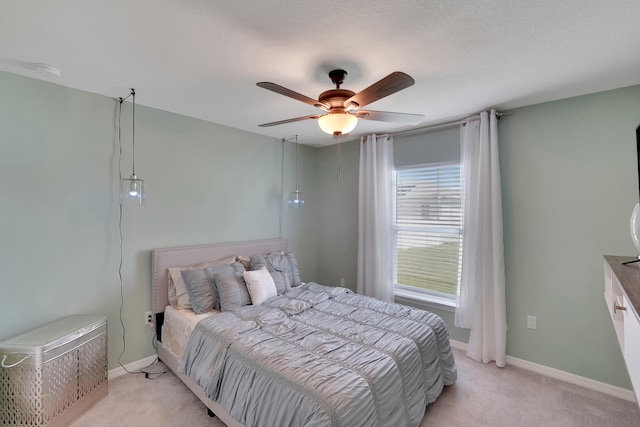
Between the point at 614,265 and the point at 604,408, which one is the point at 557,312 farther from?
the point at 614,265

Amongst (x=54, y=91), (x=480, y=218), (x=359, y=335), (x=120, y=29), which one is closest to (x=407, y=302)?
(x=480, y=218)

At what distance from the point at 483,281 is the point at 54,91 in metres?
4.20

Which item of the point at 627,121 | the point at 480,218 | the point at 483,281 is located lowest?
the point at 483,281

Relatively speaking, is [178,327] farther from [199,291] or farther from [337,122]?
[337,122]

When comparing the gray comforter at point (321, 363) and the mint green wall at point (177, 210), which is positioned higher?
the mint green wall at point (177, 210)

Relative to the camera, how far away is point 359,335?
203 centimetres

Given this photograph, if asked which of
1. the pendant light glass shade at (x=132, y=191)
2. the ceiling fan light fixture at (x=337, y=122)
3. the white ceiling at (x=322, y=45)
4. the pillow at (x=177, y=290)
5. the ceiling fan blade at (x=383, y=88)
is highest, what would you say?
the white ceiling at (x=322, y=45)

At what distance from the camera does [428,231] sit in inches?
131

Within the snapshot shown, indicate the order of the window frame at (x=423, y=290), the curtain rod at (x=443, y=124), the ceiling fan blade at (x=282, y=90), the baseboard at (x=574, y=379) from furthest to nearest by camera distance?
the window frame at (x=423, y=290) < the curtain rod at (x=443, y=124) < the baseboard at (x=574, y=379) < the ceiling fan blade at (x=282, y=90)

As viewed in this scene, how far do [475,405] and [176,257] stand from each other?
297 centimetres

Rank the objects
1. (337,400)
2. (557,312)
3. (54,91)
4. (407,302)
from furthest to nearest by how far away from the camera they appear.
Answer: (407,302)
(557,312)
(54,91)
(337,400)

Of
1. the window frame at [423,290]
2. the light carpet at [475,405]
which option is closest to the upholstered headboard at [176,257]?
the light carpet at [475,405]

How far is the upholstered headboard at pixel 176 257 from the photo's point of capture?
2.68 m

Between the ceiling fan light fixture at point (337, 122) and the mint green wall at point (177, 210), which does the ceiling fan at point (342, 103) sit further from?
the mint green wall at point (177, 210)
